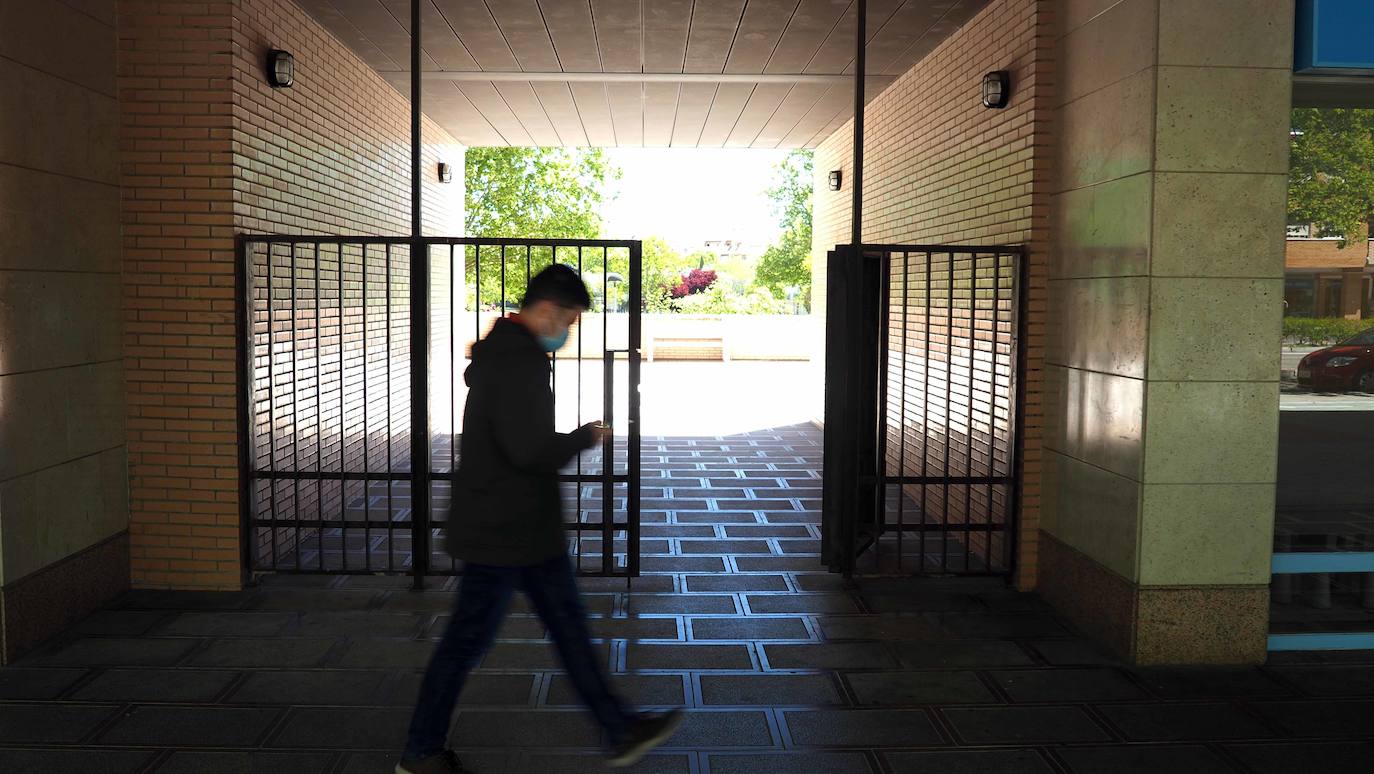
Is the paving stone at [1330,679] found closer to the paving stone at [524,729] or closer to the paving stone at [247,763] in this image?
the paving stone at [247,763]

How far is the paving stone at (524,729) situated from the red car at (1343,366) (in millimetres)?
3881

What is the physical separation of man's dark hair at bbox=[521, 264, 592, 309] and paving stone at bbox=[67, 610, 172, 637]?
→ 3.32 metres

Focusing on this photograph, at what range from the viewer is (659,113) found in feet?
37.0

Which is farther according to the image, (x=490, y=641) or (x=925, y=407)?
(x=925, y=407)

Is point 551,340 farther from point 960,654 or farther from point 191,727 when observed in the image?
point 960,654

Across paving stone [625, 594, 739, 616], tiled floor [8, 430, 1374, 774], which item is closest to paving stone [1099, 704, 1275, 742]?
tiled floor [8, 430, 1374, 774]

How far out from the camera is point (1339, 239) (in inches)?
204

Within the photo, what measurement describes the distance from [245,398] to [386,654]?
2038 mm

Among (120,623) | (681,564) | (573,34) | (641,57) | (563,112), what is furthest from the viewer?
(563,112)

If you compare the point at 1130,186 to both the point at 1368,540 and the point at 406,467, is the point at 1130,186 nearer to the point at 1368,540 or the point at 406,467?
the point at 1368,540

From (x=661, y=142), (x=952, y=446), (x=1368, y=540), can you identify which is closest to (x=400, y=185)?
(x=661, y=142)

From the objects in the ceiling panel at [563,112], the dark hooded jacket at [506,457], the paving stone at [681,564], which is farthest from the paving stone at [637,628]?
the ceiling panel at [563,112]

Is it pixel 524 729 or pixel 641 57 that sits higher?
pixel 641 57

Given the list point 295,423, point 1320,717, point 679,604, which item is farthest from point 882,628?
point 295,423
